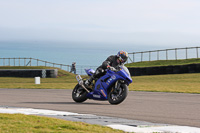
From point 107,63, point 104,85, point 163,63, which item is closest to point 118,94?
point 104,85

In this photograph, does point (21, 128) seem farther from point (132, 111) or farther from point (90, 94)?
point (90, 94)

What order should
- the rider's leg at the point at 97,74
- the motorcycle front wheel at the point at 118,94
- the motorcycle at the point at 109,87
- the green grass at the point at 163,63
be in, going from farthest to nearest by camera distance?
the green grass at the point at 163,63
the rider's leg at the point at 97,74
the motorcycle at the point at 109,87
the motorcycle front wheel at the point at 118,94

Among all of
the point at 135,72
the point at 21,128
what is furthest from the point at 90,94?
the point at 135,72

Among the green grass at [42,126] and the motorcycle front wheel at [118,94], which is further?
the motorcycle front wheel at [118,94]

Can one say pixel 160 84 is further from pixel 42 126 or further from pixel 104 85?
pixel 42 126

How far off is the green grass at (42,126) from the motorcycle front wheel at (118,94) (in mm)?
3858

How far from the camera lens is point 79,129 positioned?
21.4 feet

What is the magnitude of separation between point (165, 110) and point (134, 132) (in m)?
3.98

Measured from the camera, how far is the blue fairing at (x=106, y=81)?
11.2m

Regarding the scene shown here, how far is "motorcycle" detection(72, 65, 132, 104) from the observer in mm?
11219

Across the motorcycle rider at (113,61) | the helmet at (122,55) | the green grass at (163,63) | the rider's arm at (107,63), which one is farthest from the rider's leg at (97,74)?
the green grass at (163,63)

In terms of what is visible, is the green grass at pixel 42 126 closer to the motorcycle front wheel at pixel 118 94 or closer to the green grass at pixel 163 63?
the motorcycle front wheel at pixel 118 94

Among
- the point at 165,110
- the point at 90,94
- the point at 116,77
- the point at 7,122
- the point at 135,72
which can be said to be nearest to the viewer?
the point at 7,122

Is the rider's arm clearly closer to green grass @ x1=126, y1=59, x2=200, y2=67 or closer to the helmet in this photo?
the helmet
